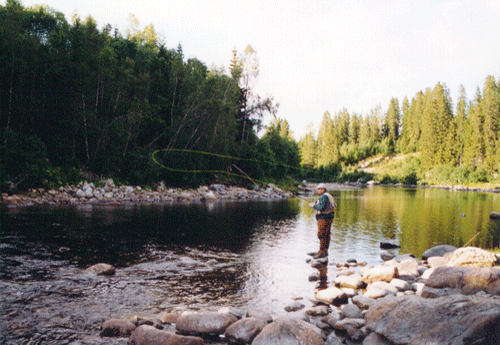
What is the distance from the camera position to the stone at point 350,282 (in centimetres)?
794

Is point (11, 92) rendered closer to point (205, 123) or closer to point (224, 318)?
point (205, 123)

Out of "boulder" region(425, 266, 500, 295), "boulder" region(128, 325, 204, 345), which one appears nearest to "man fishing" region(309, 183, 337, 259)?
"boulder" region(425, 266, 500, 295)

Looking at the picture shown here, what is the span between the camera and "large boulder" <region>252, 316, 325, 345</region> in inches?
182

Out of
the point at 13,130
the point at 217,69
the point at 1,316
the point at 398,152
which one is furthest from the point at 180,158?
the point at 398,152

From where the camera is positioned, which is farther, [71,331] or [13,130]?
[13,130]

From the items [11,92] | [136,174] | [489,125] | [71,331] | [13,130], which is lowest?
[71,331]

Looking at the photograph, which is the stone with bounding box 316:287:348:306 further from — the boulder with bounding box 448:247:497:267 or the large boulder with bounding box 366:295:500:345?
the boulder with bounding box 448:247:497:267

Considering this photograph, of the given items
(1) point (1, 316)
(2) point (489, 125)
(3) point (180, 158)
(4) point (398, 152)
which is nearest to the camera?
(1) point (1, 316)

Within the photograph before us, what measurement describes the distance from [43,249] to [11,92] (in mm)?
15823

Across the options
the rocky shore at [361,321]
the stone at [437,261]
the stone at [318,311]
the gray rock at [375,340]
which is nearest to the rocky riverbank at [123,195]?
the rocky shore at [361,321]

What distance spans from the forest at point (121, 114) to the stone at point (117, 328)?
10817 mm

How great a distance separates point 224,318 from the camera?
18.0ft

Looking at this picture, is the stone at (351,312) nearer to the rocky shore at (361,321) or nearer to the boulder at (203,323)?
the rocky shore at (361,321)

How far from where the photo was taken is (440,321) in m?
4.54
